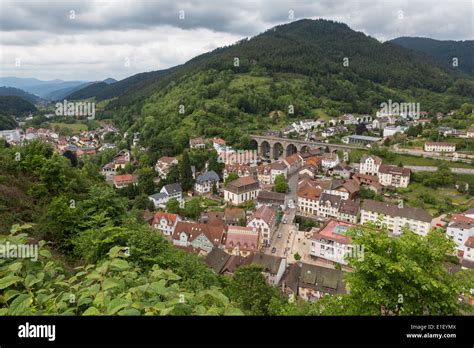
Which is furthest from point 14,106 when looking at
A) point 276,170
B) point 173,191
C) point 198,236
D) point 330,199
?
point 330,199

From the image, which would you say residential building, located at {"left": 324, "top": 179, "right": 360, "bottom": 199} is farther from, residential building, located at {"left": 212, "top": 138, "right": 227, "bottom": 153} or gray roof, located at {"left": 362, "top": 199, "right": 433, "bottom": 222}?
residential building, located at {"left": 212, "top": 138, "right": 227, "bottom": 153}

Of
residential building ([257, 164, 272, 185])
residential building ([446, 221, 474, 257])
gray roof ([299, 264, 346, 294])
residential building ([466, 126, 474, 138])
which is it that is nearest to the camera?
gray roof ([299, 264, 346, 294])

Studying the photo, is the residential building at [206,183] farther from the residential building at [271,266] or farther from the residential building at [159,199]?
the residential building at [271,266]

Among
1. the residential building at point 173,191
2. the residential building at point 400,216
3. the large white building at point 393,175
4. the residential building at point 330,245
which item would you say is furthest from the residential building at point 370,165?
the residential building at point 173,191

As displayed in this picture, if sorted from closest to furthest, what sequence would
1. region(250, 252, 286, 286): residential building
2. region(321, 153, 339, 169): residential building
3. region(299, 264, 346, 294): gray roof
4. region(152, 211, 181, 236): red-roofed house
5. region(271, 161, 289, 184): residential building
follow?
region(299, 264, 346, 294): gray roof → region(250, 252, 286, 286): residential building → region(152, 211, 181, 236): red-roofed house → region(271, 161, 289, 184): residential building → region(321, 153, 339, 169): residential building

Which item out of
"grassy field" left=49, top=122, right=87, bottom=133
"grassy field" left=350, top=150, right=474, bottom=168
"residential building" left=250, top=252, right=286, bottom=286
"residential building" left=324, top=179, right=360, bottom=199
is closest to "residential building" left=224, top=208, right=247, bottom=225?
"residential building" left=250, top=252, right=286, bottom=286

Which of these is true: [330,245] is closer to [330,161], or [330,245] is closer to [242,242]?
[242,242]
